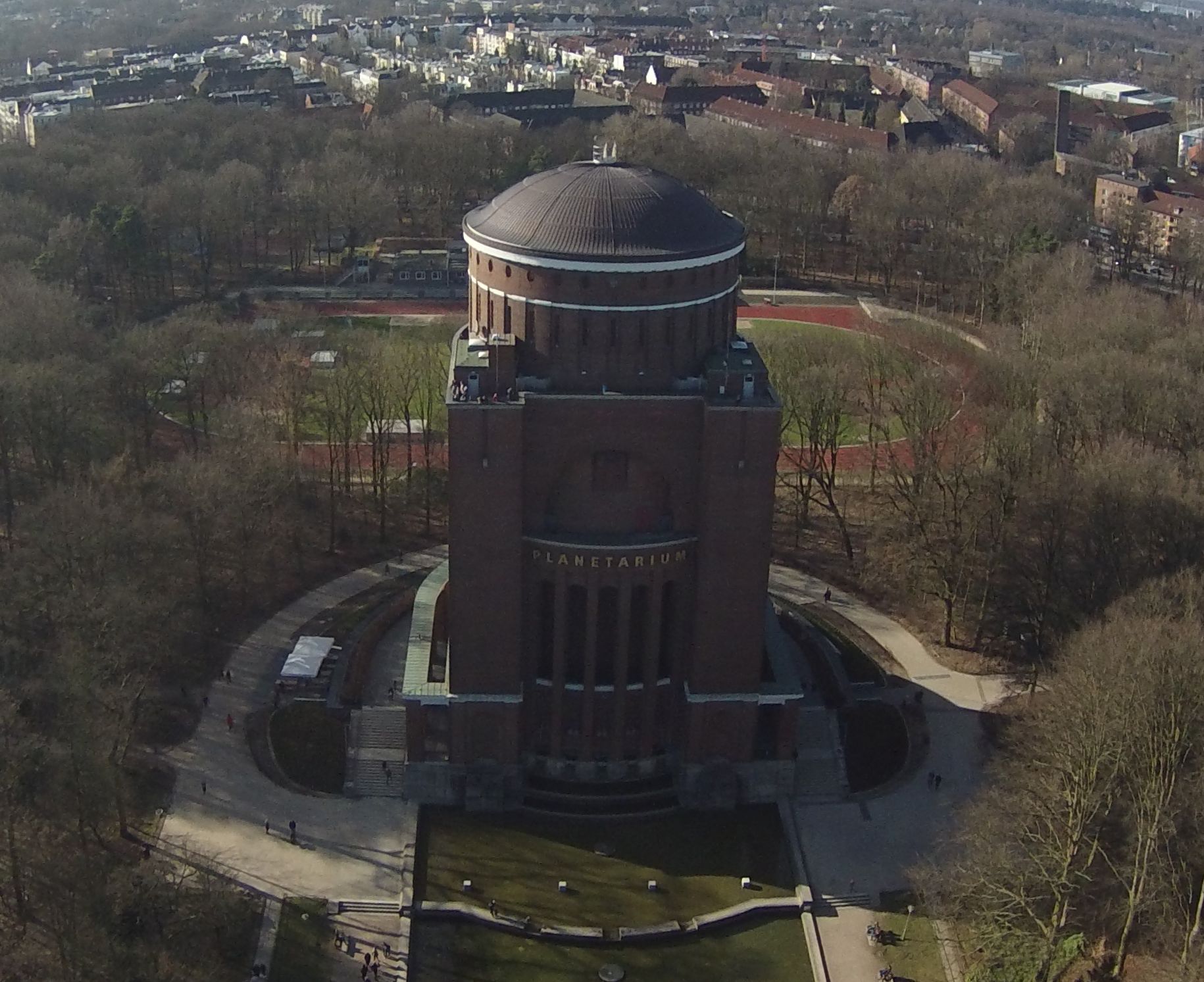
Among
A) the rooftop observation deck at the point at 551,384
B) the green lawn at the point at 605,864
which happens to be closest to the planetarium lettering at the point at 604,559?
the rooftop observation deck at the point at 551,384

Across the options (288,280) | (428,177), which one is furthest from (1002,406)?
(428,177)

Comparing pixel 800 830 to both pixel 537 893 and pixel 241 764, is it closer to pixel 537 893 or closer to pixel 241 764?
pixel 537 893

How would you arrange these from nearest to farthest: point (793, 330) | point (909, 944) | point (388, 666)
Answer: point (909, 944)
point (388, 666)
point (793, 330)

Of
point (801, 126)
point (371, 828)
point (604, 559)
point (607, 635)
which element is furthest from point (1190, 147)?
point (371, 828)

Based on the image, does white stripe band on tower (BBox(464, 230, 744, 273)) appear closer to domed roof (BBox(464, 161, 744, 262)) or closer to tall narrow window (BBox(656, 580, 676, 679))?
domed roof (BBox(464, 161, 744, 262))

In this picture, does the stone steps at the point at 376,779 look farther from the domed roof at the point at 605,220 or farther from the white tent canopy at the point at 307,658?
the domed roof at the point at 605,220

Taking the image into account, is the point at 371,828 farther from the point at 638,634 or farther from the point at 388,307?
the point at 388,307
